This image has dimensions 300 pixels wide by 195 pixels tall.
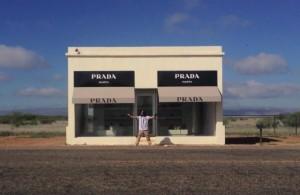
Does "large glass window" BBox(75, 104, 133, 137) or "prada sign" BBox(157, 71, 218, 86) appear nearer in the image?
"prada sign" BBox(157, 71, 218, 86)

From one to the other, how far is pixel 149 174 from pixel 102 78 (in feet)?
53.3

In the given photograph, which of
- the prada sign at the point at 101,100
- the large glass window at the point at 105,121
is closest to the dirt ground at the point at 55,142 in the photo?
the large glass window at the point at 105,121

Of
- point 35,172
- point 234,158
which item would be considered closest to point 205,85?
point 234,158

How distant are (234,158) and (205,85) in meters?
10.7

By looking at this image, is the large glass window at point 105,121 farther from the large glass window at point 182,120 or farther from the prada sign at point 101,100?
the large glass window at point 182,120

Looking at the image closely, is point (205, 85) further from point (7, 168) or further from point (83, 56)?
point (7, 168)

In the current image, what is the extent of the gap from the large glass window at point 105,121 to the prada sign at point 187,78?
7.31ft

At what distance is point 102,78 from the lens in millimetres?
32406

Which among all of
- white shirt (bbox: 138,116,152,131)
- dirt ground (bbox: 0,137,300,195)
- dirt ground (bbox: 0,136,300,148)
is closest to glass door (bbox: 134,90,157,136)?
white shirt (bbox: 138,116,152,131)

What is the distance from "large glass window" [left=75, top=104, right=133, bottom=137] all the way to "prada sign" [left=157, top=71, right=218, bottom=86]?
7.31ft

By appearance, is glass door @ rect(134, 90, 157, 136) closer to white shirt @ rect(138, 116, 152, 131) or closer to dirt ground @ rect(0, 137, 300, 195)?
white shirt @ rect(138, 116, 152, 131)

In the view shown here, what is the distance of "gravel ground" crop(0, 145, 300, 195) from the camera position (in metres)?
13.9

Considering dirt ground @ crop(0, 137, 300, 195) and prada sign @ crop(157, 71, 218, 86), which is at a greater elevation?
prada sign @ crop(157, 71, 218, 86)

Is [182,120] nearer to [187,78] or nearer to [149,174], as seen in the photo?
[187,78]
